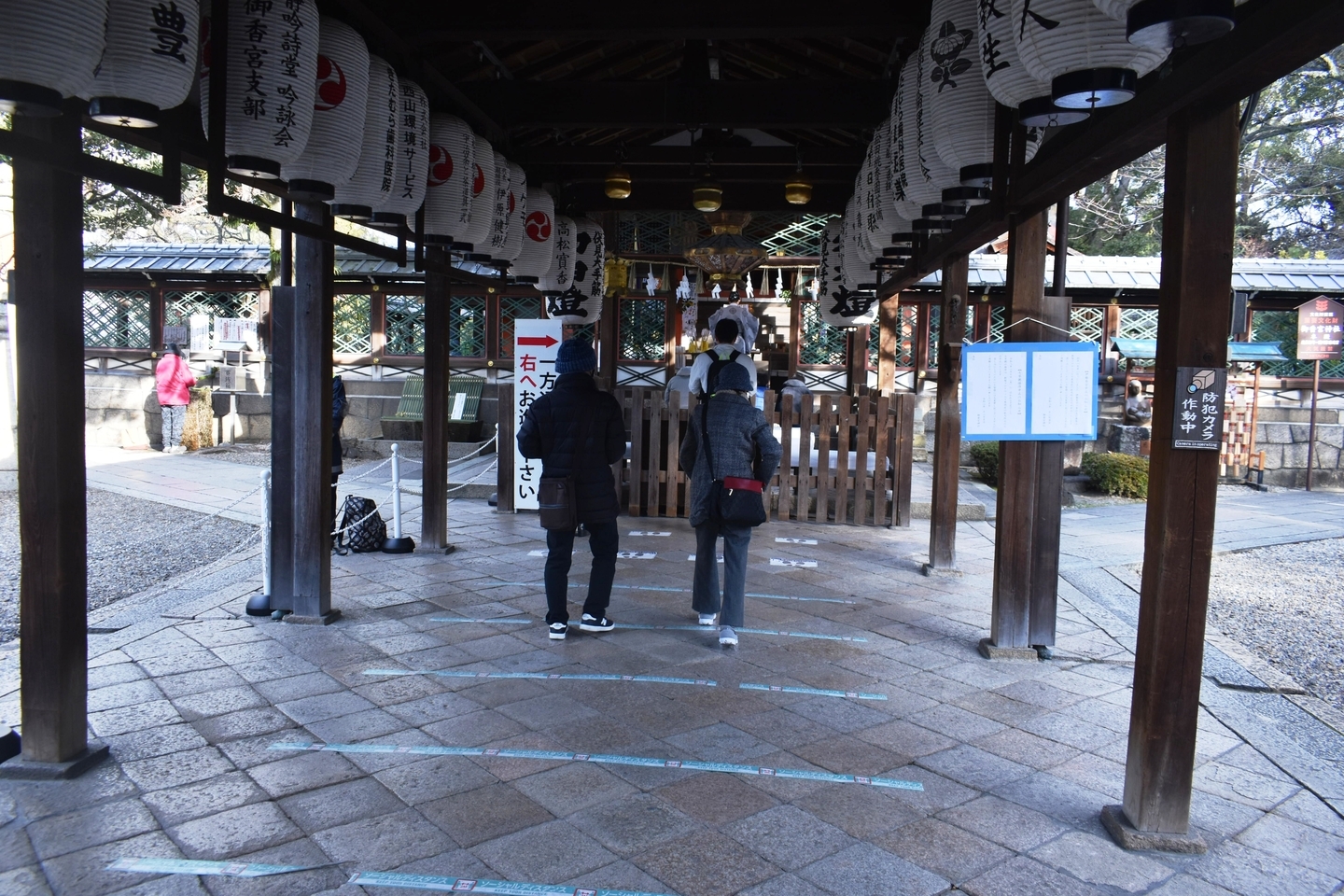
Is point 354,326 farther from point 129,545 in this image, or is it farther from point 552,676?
point 552,676

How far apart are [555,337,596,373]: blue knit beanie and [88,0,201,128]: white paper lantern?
2750 millimetres

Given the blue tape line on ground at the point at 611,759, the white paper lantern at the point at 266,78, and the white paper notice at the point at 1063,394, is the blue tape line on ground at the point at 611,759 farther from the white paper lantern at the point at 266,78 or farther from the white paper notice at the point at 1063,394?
the white paper lantern at the point at 266,78

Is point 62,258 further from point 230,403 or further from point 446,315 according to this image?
point 230,403

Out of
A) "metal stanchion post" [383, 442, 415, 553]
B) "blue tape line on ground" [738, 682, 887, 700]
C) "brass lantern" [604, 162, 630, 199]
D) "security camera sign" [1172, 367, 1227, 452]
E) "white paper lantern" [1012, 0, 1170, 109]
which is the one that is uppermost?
"brass lantern" [604, 162, 630, 199]

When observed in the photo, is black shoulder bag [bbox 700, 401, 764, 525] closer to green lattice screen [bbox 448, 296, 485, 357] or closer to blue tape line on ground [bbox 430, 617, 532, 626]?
blue tape line on ground [bbox 430, 617, 532, 626]

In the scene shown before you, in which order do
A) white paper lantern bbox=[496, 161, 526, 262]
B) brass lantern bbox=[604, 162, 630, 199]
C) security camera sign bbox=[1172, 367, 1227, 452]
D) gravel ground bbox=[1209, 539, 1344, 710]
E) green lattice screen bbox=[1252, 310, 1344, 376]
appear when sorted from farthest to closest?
green lattice screen bbox=[1252, 310, 1344, 376]
brass lantern bbox=[604, 162, 630, 199]
white paper lantern bbox=[496, 161, 526, 262]
gravel ground bbox=[1209, 539, 1344, 710]
security camera sign bbox=[1172, 367, 1227, 452]

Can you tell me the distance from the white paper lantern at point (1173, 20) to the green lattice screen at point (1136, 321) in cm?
1684

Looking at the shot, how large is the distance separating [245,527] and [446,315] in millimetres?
4197

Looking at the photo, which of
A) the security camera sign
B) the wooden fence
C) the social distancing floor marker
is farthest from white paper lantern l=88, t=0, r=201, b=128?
the wooden fence

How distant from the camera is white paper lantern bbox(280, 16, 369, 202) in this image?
15.1 ft

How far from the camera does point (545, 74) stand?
8.52 metres

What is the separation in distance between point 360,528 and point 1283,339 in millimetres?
18260

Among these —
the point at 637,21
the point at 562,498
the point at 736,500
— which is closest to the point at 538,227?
the point at 637,21

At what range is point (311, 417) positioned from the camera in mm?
→ 6078
